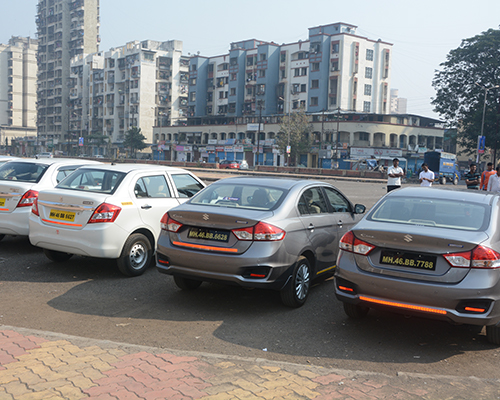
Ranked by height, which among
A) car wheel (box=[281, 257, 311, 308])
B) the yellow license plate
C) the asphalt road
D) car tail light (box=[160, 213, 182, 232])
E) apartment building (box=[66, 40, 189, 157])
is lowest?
the asphalt road

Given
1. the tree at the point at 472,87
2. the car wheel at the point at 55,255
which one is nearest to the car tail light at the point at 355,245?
the car wheel at the point at 55,255

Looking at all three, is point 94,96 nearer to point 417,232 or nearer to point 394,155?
point 394,155

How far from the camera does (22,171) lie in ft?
29.7

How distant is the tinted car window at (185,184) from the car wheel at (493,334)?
4.94 meters

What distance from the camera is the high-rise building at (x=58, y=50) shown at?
122125 millimetres

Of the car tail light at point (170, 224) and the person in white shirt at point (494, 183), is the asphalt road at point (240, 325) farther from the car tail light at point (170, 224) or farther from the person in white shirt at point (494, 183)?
the person in white shirt at point (494, 183)

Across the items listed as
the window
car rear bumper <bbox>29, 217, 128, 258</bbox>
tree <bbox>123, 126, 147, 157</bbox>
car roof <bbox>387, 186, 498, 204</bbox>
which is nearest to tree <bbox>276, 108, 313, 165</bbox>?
tree <bbox>123, 126, 147, 157</bbox>

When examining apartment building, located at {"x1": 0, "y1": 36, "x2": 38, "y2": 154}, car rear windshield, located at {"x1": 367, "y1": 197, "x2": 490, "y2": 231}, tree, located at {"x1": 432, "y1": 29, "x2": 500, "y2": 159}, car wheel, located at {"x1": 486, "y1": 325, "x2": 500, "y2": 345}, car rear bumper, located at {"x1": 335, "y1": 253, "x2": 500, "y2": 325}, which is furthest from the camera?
apartment building, located at {"x1": 0, "y1": 36, "x2": 38, "y2": 154}

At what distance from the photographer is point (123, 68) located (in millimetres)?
109500

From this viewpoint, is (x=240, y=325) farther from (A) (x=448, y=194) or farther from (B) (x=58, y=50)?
(B) (x=58, y=50)

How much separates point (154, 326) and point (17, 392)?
6.20ft

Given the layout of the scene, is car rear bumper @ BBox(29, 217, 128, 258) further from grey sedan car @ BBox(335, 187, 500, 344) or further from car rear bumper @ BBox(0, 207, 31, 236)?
grey sedan car @ BBox(335, 187, 500, 344)

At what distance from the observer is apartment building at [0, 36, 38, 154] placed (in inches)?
5615

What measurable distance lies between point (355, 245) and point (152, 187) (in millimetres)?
3825
